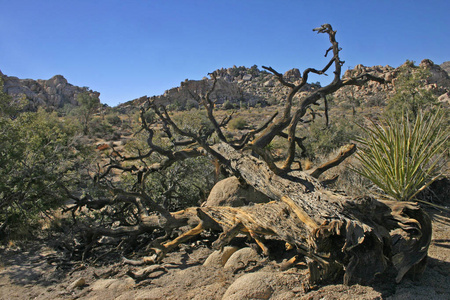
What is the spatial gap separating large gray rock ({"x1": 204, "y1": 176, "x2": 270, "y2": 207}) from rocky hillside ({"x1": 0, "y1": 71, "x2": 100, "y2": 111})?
58.9m

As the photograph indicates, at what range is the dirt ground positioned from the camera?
10.00ft

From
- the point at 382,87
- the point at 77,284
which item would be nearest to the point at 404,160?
the point at 77,284

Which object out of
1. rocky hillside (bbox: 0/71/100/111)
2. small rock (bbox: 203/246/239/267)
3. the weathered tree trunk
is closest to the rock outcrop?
the weathered tree trunk

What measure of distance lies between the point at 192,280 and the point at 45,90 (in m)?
75.4

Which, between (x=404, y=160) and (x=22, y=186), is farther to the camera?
(x=22, y=186)

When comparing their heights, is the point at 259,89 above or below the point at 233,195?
above

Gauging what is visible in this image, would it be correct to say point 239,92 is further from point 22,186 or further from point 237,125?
point 22,186

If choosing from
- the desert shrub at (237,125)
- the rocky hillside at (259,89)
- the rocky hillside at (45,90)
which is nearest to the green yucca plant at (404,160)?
the desert shrub at (237,125)

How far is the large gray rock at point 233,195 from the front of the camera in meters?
6.02

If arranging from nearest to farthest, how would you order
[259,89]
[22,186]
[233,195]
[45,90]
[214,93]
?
[233,195]
[22,186]
[214,93]
[45,90]
[259,89]

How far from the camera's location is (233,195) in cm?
607

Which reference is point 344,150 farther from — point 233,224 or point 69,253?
point 69,253

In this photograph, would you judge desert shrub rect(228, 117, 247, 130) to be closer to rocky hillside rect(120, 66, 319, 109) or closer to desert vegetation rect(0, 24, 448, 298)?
desert vegetation rect(0, 24, 448, 298)

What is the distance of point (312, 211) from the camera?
3.68 metres
